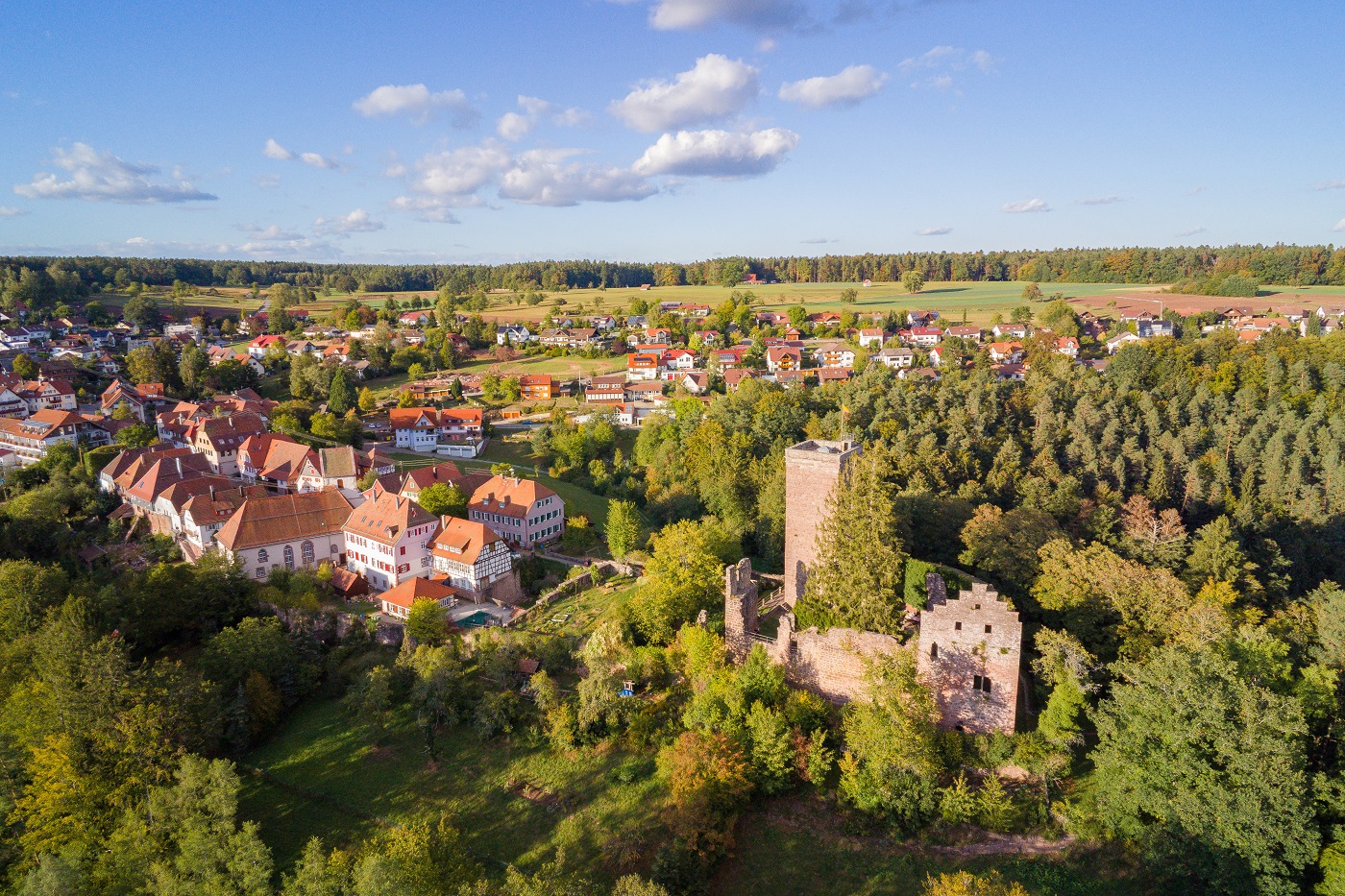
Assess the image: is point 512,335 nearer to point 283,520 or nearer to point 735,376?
point 735,376

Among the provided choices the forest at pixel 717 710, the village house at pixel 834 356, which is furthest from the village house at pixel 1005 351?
the forest at pixel 717 710

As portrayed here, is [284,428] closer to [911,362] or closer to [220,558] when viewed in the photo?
[220,558]

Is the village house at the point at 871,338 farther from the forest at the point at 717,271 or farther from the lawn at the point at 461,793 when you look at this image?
the lawn at the point at 461,793

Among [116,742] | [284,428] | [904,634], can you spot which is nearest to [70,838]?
[116,742]

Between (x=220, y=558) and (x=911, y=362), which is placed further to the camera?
(x=911, y=362)

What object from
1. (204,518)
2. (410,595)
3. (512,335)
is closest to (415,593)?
(410,595)

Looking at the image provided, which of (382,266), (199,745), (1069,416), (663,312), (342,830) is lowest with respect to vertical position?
(342,830)

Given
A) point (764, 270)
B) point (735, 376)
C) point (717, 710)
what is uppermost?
point (764, 270)
